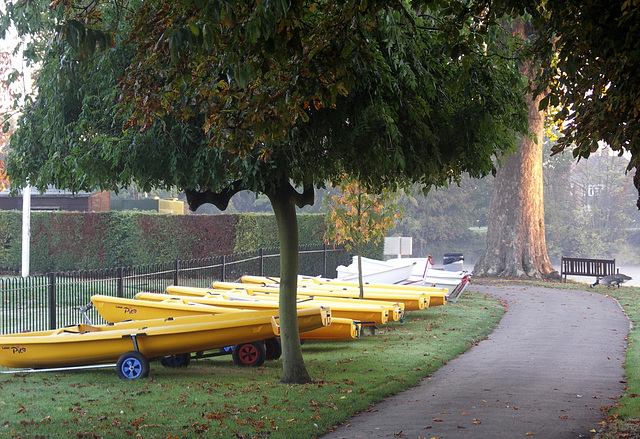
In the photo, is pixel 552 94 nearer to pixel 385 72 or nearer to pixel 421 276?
pixel 385 72

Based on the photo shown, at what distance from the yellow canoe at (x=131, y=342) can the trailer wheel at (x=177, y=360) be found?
0.68m

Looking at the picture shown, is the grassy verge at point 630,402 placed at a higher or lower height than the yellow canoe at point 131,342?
lower

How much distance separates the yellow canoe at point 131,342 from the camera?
9.93 meters

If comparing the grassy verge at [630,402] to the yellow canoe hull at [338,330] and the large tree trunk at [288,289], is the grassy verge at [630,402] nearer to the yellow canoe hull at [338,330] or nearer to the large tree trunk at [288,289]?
the large tree trunk at [288,289]

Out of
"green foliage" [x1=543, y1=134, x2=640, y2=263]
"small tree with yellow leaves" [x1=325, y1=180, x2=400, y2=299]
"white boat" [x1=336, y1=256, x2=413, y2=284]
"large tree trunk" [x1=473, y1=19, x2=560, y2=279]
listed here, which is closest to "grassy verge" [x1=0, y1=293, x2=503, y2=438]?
"small tree with yellow leaves" [x1=325, y1=180, x2=400, y2=299]

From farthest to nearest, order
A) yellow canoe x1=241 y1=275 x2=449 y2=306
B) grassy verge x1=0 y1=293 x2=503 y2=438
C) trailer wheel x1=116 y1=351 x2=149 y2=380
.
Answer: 1. yellow canoe x1=241 y1=275 x2=449 y2=306
2. trailer wheel x1=116 y1=351 x2=149 y2=380
3. grassy verge x1=0 y1=293 x2=503 y2=438

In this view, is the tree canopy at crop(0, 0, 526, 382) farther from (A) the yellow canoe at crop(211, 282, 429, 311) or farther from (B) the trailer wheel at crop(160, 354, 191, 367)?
(A) the yellow canoe at crop(211, 282, 429, 311)

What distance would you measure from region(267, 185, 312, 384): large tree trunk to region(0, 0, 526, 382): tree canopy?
19mm

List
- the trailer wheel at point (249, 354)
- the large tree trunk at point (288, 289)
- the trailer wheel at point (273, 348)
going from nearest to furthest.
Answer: the large tree trunk at point (288, 289), the trailer wheel at point (249, 354), the trailer wheel at point (273, 348)

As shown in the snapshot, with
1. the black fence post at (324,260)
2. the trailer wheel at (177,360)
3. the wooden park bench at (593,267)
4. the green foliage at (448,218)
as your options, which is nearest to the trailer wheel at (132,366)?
the trailer wheel at (177,360)

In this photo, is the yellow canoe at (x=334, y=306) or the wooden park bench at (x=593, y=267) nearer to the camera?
the yellow canoe at (x=334, y=306)

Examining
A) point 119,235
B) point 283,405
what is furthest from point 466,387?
point 119,235

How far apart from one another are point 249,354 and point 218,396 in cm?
253

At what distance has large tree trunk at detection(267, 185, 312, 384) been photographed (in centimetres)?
938
